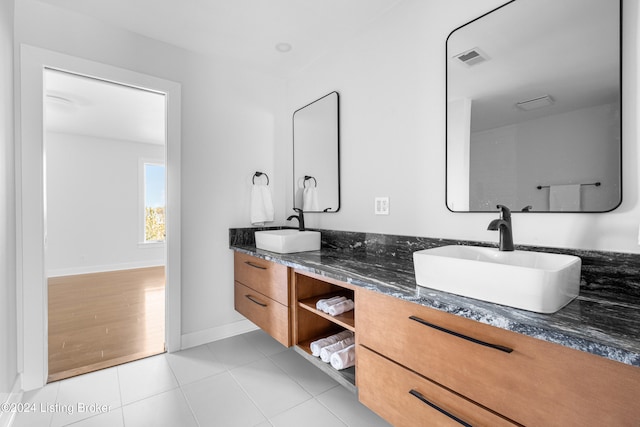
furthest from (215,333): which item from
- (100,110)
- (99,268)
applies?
(99,268)

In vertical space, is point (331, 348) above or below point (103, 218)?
below

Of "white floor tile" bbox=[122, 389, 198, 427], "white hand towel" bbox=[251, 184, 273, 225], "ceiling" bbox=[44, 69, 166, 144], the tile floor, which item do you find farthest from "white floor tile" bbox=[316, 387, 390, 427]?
"ceiling" bbox=[44, 69, 166, 144]

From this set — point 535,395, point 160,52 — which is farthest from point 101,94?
point 535,395

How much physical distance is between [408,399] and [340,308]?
0.57 meters

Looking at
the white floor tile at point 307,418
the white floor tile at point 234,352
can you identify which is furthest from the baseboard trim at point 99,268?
the white floor tile at point 307,418

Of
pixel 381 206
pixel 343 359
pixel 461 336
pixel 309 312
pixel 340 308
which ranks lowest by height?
pixel 343 359

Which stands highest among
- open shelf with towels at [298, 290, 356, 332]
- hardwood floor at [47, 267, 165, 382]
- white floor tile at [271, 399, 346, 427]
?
open shelf with towels at [298, 290, 356, 332]

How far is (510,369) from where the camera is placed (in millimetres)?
831

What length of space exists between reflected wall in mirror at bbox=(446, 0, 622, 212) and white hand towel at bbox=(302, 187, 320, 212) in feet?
3.78

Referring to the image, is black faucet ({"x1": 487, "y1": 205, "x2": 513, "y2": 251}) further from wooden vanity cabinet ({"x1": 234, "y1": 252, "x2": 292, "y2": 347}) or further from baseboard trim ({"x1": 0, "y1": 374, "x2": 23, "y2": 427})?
baseboard trim ({"x1": 0, "y1": 374, "x2": 23, "y2": 427})

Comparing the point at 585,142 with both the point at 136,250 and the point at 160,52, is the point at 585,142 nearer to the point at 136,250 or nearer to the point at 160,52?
the point at 160,52

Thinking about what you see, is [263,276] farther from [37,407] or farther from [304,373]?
[37,407]

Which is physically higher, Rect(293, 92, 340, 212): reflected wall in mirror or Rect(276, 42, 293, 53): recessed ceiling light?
Rect(276, 42, 293, 53): recessed ceiling light

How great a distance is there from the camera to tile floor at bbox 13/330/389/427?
5.08 ft
